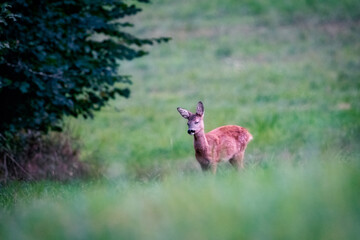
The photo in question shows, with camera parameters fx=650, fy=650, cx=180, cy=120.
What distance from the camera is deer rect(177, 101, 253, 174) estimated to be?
28.1 feet

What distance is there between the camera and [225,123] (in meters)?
17.2

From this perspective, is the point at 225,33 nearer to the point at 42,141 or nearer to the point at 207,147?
the point at 42,141

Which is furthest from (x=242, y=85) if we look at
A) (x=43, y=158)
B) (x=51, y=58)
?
(x=51, y=58)

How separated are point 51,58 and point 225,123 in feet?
25.4

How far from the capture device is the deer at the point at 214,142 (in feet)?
28.1

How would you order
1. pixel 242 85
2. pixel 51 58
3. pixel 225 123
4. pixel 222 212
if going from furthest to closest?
pixel 242 85 < pixel 225 123 < pixel 51 58 < pixel 222 212

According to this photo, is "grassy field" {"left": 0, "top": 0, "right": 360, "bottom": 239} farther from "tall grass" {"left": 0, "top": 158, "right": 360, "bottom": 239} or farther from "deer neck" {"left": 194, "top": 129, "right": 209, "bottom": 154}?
"deer neck" {"left": 194, "top": 129, "right": 209, "bottom": 154}

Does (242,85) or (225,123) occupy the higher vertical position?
(242,85)

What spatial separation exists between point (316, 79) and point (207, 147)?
16691 millimetres

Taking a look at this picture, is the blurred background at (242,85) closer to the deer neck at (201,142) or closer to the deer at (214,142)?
the deer at (214,142)

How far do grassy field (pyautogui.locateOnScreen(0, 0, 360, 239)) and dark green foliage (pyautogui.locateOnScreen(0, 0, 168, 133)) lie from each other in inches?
63.2

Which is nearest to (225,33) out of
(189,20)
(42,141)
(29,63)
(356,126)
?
(189,20)

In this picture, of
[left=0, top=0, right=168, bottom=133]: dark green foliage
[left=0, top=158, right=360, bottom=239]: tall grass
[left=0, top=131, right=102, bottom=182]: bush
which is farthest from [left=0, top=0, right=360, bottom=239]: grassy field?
[left=0, top=0, right=168, bottom=133]: dark green foliage

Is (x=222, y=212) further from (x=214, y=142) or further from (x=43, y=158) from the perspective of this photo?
(x=43, y=158)
